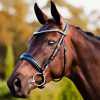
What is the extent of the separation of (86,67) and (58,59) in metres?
0.34

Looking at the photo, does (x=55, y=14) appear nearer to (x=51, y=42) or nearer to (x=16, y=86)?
(x=51, y=42)

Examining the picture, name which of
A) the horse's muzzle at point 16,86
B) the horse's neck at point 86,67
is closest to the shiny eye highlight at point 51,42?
the horse's neck at point 86,67

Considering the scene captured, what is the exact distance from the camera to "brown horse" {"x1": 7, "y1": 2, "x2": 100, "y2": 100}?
195 inches

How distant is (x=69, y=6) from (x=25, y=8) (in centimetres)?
671

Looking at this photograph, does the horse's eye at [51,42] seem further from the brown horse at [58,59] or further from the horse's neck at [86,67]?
the horse's neck at [86,67]

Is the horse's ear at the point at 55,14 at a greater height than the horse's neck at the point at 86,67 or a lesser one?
greater

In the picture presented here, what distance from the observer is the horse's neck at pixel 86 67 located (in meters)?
5.12

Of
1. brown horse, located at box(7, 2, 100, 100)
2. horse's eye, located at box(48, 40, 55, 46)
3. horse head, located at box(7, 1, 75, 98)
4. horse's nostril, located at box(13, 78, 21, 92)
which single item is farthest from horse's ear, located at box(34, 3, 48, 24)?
horse's nostril, located at box(13, 78, 21, 92)

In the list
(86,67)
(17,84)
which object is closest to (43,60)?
(17,84)

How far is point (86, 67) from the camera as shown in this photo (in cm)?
515

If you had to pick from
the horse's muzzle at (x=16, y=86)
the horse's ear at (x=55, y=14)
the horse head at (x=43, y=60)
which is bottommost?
the horse's muzzle at (x=16, y=86)

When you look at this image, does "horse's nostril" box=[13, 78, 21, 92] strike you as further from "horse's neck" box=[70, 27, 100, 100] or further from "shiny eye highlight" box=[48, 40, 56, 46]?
"horse's neck" box=[70, 27, 100, 100]

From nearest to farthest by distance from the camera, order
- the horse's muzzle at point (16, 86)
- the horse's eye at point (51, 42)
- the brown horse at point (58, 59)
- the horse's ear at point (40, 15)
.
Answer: the horse's muzzle at point (16, 86) < the brown horse at point (58, 59) < the horse's eye at point (51, 42) < the horse's ear at point (40, 15)

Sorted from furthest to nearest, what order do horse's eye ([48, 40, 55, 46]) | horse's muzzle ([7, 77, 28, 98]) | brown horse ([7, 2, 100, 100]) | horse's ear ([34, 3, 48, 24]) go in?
horse's ear ([34, 3, 48, 24]) → horse's eye ([48, 40, 55, 46]) → brown horse ([7, 2, 100, 100]) → horse's muzzle ([7, 77, 28, 98])
